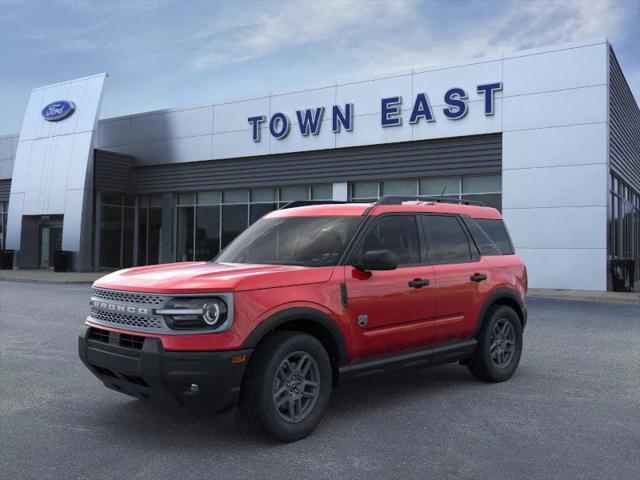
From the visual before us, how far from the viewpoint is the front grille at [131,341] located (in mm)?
4559

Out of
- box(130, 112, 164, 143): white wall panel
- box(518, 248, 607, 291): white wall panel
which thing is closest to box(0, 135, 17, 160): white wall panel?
box(130, 112, 164, 143): white wall panel

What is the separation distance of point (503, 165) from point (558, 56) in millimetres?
3565

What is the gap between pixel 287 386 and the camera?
4664 millimetres

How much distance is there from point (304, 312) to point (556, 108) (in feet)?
53.6

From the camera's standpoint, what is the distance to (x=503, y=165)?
64.3ft

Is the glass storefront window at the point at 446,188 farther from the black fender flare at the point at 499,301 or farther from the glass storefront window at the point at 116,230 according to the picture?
the glass storefront window at the point at 116,230

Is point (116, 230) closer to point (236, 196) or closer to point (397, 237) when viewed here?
point (236, 196)

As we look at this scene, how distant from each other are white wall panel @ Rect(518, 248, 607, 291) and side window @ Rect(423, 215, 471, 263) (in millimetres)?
13382

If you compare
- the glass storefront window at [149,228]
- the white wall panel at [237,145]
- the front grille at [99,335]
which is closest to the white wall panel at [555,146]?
the white wall panel at [237,145]

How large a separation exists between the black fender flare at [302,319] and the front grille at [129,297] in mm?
704

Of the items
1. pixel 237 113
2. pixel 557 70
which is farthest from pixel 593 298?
pixel 237 113

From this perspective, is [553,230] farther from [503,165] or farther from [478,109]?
[478,109]

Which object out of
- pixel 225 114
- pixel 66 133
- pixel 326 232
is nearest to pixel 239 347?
pixel 326 232

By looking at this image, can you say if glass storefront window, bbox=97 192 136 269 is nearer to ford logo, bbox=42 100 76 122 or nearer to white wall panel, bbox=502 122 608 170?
ford logo, bbox=42 100 76 122
